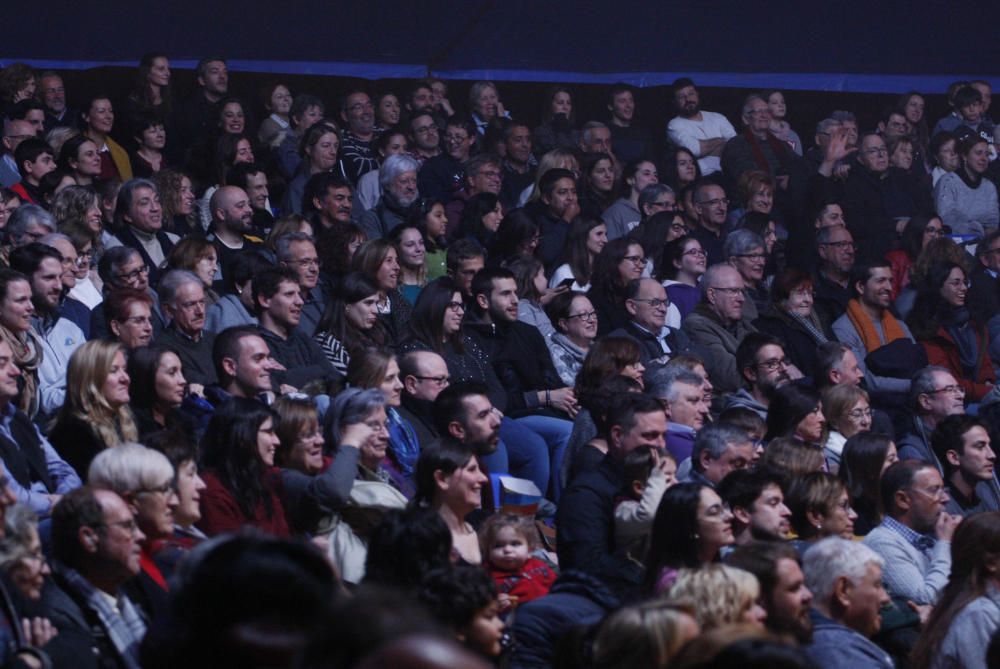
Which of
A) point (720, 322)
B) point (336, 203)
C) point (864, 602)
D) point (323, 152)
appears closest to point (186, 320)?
point (336, 203)

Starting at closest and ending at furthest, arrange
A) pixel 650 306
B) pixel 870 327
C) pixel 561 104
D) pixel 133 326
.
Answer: pixel 133 326 → pixel 650 306 → pixel 870 327 → pixel 561 104

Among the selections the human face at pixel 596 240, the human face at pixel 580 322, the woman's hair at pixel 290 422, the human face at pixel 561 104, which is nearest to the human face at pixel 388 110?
the human face at pixel 561 104

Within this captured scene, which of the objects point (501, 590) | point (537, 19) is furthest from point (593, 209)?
point (501, 590)

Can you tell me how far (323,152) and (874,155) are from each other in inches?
156

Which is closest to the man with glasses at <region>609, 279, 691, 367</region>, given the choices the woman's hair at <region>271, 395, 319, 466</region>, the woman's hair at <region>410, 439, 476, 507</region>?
the woman's hair at <region>271, 395, 319, 466</region>

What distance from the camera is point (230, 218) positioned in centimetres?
853

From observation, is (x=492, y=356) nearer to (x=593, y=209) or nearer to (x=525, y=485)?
(x=525, y=485)

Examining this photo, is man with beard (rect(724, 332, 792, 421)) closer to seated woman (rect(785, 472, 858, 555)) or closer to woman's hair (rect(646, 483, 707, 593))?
seated woman (rect(785, 472, 858, 555))

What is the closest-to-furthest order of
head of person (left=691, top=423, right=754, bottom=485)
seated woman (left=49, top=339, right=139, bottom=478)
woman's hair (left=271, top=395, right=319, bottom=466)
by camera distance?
seated woman (left=49, top=339, right=139, bottom=478) → woman's hair (left=271, top=395, right=319, bottom=466) → head of person (left=691, top=423, right=754, bottom=485)

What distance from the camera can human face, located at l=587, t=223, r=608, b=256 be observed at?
9.16m

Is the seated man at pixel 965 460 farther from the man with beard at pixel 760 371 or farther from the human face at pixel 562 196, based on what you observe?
the human face at pixel 562 196

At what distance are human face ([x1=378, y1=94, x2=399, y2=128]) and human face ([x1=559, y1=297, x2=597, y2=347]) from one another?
12.1 feet

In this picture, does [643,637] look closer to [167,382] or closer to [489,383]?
[167,382]

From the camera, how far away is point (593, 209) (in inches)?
407
